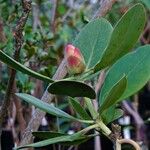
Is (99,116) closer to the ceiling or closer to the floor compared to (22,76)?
closer to the floor

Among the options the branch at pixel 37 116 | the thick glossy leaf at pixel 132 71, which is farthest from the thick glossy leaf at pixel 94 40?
the branch at pixel 37 116

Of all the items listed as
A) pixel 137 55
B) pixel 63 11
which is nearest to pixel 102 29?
pixel 137 55

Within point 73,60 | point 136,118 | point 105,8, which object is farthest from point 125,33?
point 136,118

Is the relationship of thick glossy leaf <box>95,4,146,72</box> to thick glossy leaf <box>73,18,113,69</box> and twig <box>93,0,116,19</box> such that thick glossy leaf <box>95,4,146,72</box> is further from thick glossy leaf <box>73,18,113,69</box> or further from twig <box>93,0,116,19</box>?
twig <box>93,0,116,19</box>

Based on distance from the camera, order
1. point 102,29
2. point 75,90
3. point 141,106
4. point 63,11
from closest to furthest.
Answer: point 75,90, point 102,29, point 63,11, point 141,106

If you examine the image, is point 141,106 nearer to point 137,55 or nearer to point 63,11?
point 63,11

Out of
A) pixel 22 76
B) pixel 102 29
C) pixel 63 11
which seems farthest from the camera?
pixel 63 11

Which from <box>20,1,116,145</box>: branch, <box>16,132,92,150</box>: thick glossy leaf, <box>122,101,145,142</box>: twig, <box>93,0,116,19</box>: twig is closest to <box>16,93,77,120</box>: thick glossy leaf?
<box>16,132,92,150</box>: thick glossy leaf

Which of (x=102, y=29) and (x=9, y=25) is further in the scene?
(x=9, y=25)
